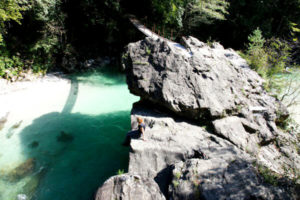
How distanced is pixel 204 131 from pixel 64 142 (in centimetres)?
632

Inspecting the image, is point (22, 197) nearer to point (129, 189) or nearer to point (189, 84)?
point (129, 189)

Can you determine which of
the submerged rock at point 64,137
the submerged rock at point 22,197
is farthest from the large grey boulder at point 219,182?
the submerged rock at point 64,137

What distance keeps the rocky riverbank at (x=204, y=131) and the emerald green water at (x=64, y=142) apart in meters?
2.31

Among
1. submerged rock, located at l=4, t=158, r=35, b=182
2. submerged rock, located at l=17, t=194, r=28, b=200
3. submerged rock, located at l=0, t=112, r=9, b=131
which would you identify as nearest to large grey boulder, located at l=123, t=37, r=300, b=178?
submerged rock, located at l=17, t=194, r=28, b=200

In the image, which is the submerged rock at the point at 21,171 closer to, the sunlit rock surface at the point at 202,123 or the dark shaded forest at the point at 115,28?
the sunlit rock surface at the point at 202,123

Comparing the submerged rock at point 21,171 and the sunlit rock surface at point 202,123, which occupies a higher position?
Result: the sunlit rock surface at point 202,123

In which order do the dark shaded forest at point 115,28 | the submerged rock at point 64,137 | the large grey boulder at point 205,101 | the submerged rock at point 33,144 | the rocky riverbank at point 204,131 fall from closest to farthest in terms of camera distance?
the rocky riverbank at point 204,131 < the large grey boulder at point 205,101 < the submerged rock at point 33,144 < the submerged rock at point 64,137 < the dark shaded forest at point 115,28

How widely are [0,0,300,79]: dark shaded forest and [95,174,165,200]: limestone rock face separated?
8.61 metres

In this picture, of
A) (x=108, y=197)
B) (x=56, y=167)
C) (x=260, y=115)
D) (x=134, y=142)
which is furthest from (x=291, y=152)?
(x=56, y=167)

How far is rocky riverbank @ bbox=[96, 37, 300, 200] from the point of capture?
3.71 metres

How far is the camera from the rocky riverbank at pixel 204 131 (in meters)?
3.71

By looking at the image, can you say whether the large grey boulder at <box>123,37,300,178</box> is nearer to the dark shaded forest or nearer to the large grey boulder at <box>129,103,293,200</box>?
the large grey boulder at <box>129,103,293,200</box>

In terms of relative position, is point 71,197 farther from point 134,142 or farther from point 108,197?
point 134,142

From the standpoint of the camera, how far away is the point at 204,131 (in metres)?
5.55
